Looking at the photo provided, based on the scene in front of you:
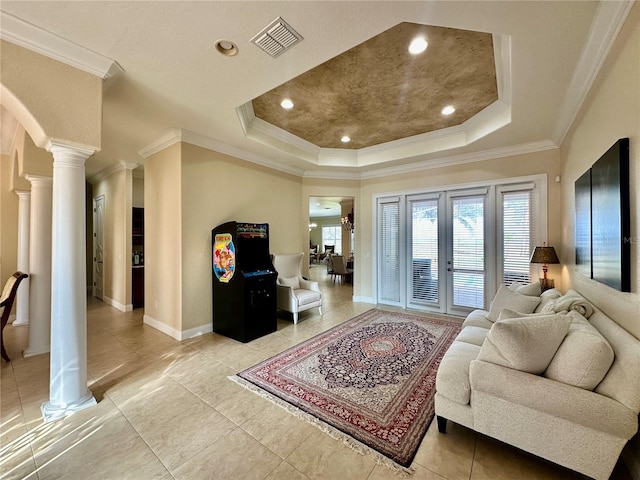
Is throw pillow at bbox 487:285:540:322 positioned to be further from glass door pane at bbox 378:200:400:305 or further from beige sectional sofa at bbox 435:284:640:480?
glass door pane at bbox 378:200:400:305

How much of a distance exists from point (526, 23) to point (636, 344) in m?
2.10

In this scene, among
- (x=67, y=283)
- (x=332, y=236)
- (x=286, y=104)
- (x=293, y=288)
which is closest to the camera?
(x=67, y=283)

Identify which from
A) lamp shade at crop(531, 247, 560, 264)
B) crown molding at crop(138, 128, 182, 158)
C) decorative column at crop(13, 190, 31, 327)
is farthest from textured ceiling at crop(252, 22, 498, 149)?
decorative column at crop(13, 190, 31, 327)

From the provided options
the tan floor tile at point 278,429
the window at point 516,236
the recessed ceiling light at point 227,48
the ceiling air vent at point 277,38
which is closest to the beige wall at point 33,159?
the recessed ceiling light at point 227,48

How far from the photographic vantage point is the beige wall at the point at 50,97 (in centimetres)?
187

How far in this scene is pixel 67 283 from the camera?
6.96ft

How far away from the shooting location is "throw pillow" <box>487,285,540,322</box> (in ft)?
9.26

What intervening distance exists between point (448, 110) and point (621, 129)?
6.88ft

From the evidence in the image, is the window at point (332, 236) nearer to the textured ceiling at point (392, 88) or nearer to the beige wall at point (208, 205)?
the beige wall at point (208, 205)

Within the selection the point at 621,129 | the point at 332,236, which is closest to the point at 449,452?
the point at 621,129

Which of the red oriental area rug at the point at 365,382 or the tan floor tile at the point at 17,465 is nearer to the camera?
the tan floor tile at the point at 17,465

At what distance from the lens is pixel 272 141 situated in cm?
430

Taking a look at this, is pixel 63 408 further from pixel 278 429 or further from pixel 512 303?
pixel 512 303

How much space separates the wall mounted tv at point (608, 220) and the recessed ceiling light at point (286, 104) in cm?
309
